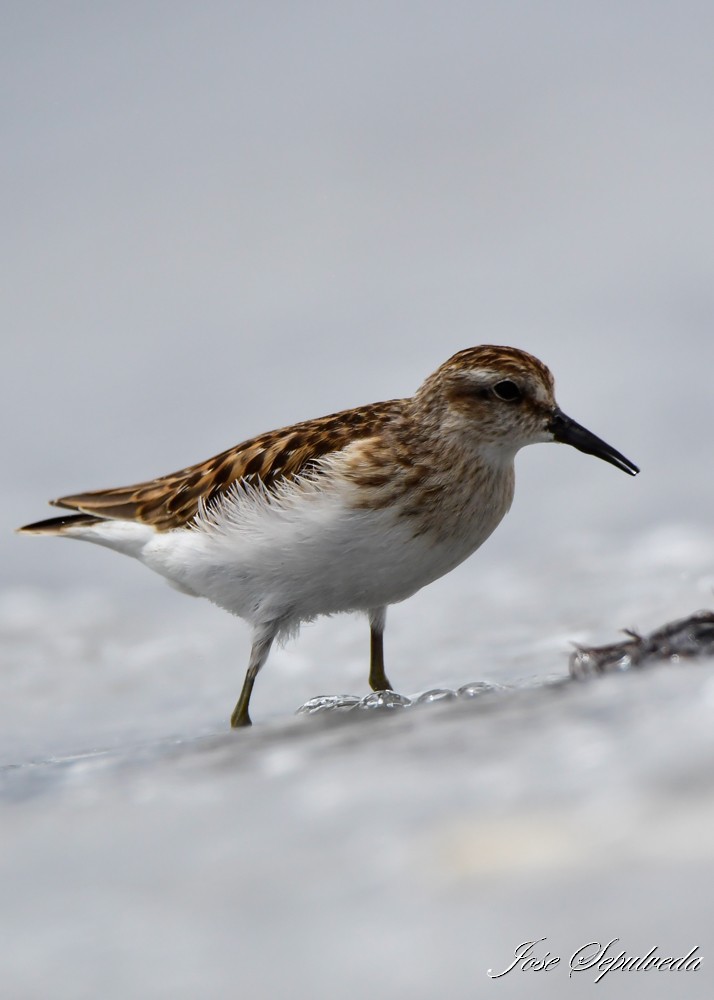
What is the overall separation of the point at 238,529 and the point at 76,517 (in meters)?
1.44

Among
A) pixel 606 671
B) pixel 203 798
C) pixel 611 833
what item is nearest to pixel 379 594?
pixel 606 671

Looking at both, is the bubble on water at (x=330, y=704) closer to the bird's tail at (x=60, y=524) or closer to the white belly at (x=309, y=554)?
the white belly at (x=309, y=554)

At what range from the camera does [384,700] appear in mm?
6160

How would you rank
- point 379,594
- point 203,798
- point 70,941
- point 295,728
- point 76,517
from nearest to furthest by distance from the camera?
point 70,941 → point 203,798 → point 295,728 → point 379,594 → point 76,517

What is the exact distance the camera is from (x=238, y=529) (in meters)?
6.38

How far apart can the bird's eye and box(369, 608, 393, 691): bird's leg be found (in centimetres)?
134

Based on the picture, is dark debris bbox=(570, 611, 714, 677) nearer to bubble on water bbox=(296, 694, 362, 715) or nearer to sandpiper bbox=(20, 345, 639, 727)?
sandpiper bbox=(20, 345, 639, 727)

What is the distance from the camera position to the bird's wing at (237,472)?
6320mm

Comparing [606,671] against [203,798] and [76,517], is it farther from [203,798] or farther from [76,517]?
[76,517]

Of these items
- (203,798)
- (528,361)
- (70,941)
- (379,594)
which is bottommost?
(70,941)

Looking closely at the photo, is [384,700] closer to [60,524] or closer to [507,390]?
[507,390]

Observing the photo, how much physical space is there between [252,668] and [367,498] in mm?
1183

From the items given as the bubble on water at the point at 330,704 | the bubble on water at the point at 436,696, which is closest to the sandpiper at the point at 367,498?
the bubble on water at the point at 330,704

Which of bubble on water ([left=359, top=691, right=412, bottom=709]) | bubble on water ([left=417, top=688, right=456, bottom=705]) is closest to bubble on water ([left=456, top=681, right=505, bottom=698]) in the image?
bubble on water ([left=417, top=688, right=456, bottom=705])
